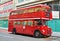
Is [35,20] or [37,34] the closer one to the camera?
[37,34]

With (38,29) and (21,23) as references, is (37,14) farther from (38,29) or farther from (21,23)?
(21,23)

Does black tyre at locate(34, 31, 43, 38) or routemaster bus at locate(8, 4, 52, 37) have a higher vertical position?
routemaster bus at locate(8, 4, 52, 37)

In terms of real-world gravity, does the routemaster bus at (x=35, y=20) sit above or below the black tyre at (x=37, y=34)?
above

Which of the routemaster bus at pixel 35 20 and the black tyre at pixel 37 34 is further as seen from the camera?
the black tyre at pixel 37 34

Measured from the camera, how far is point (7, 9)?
56.8 metres

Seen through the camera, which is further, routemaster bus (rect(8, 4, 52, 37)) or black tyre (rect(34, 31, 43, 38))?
black tyre (rect(34, 31, 43, 38))

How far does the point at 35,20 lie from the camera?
26188 mm

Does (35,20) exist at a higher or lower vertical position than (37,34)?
higher

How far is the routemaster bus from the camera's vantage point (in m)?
25.3

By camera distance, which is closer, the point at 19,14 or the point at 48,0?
the point at 19,14

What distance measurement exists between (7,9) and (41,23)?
106 ft

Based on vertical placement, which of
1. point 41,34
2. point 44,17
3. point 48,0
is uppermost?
point 48,0

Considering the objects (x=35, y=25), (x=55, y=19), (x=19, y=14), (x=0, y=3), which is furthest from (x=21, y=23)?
(x=0, y=3)

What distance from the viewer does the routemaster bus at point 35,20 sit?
25.3 metres
